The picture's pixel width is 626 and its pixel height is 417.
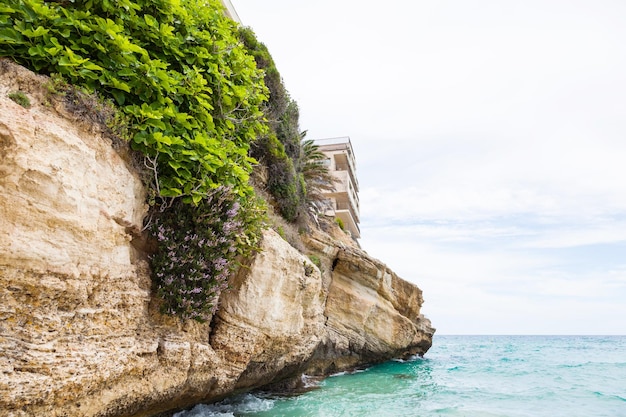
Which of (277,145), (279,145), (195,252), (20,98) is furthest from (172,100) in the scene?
(279,145)

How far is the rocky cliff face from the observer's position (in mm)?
4477

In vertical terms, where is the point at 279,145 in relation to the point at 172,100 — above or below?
above

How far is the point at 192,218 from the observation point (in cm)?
704

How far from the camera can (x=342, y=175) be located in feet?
121

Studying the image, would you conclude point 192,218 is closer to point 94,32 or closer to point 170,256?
point 170,256

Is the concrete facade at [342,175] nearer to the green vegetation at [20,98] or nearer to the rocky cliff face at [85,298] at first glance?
the rocky cliff face at [85,298]

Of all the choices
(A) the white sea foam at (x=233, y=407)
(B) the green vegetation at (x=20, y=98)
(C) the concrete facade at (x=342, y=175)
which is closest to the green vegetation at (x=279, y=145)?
(A) the white sea foam at (x=233, y=407)

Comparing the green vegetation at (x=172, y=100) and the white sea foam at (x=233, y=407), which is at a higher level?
the green vegetation at (x=172, y=100)

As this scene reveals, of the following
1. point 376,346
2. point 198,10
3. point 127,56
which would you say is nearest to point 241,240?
point 127,56

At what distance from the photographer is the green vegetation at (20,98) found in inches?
191

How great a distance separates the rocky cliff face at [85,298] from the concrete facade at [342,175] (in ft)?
90.6

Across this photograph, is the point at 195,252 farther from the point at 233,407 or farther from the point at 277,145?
the point at 277,145

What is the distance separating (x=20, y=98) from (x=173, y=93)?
2.11 m

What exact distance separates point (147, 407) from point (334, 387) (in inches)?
345
